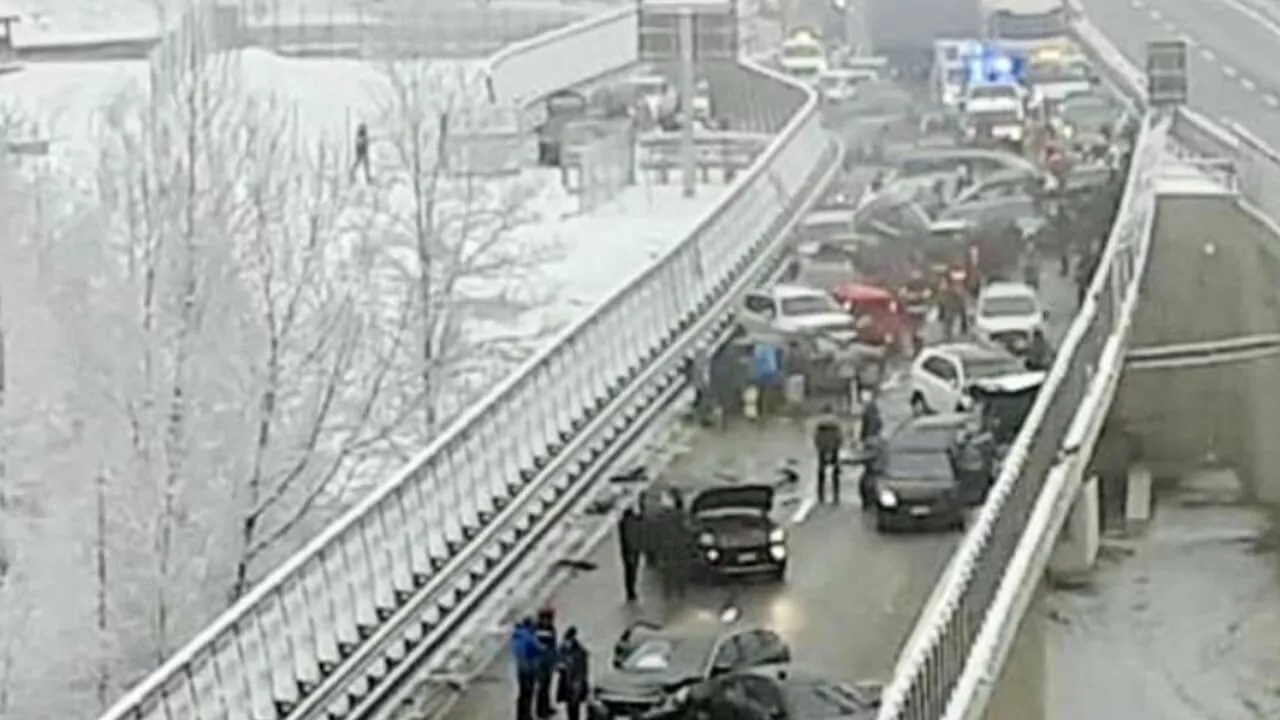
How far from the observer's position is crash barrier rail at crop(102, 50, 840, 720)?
15.6m

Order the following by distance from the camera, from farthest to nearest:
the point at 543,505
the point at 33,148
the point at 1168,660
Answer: the point at 33,148
the point at 1168,660
the point at 543,505

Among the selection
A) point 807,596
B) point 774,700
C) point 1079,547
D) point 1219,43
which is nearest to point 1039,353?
point 1079,547

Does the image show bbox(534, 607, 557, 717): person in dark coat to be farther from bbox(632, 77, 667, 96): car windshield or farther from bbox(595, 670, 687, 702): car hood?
bbox(632, 77, 667, 96): car windshield

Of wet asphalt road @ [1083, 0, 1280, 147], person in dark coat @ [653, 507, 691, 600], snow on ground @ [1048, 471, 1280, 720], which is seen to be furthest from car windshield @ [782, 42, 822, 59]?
person in dark coat @ [653, 507, 691, 600]

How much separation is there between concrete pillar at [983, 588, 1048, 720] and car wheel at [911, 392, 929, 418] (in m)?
1.82

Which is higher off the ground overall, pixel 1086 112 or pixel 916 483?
pixel 1086 112

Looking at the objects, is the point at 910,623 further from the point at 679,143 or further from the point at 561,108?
the point at 561,108

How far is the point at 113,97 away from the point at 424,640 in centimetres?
2742

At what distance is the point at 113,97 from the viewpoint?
4409 centimetres

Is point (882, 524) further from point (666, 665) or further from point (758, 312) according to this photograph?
point (758, 312)

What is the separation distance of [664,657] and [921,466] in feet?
18.9

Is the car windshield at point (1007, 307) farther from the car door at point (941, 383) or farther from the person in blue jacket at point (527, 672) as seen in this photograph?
the person in blue jacket at point (527, 672)

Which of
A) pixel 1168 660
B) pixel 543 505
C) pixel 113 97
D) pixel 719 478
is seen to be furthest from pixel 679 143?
pixel 543 505

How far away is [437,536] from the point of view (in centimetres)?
1892
